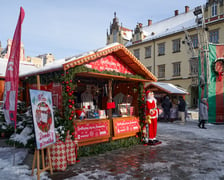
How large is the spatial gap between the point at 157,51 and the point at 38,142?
28420 millimetres

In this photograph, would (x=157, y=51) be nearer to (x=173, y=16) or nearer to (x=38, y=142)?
(x=173, y=16)

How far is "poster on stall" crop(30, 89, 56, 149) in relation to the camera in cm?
434

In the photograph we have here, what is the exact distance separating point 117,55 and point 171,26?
85.0ft

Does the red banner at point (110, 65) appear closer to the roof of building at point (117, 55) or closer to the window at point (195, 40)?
the roof of building at point (117, 55)

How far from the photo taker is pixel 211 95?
1520cm

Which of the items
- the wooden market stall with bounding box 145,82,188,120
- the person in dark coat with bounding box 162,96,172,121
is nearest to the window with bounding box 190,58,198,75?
the wooden market stall with bounding box 145,82,188,120

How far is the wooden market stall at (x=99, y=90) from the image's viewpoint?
5.98 meters

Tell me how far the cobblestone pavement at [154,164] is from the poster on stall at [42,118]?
913 millimetres

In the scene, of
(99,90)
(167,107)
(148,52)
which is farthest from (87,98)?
(148,52)

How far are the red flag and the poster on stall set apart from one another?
2.36ft

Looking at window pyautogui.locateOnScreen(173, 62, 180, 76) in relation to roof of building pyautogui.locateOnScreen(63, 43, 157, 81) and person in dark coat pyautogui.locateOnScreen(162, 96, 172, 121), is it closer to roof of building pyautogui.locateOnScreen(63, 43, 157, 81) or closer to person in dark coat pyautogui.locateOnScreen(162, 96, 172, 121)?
person in dark coat pyautogui.locateOnScreen(162, 96, 172, 121)

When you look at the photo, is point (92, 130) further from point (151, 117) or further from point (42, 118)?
point (151, 117)

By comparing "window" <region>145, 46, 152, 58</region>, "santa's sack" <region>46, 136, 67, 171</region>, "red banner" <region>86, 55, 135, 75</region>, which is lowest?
"santa's sack" <region>46, 136, 67, 171</region>

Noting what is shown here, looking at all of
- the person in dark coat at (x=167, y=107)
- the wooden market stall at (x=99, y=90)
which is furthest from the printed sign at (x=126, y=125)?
the person in dark coat at (x=167, y=107)
